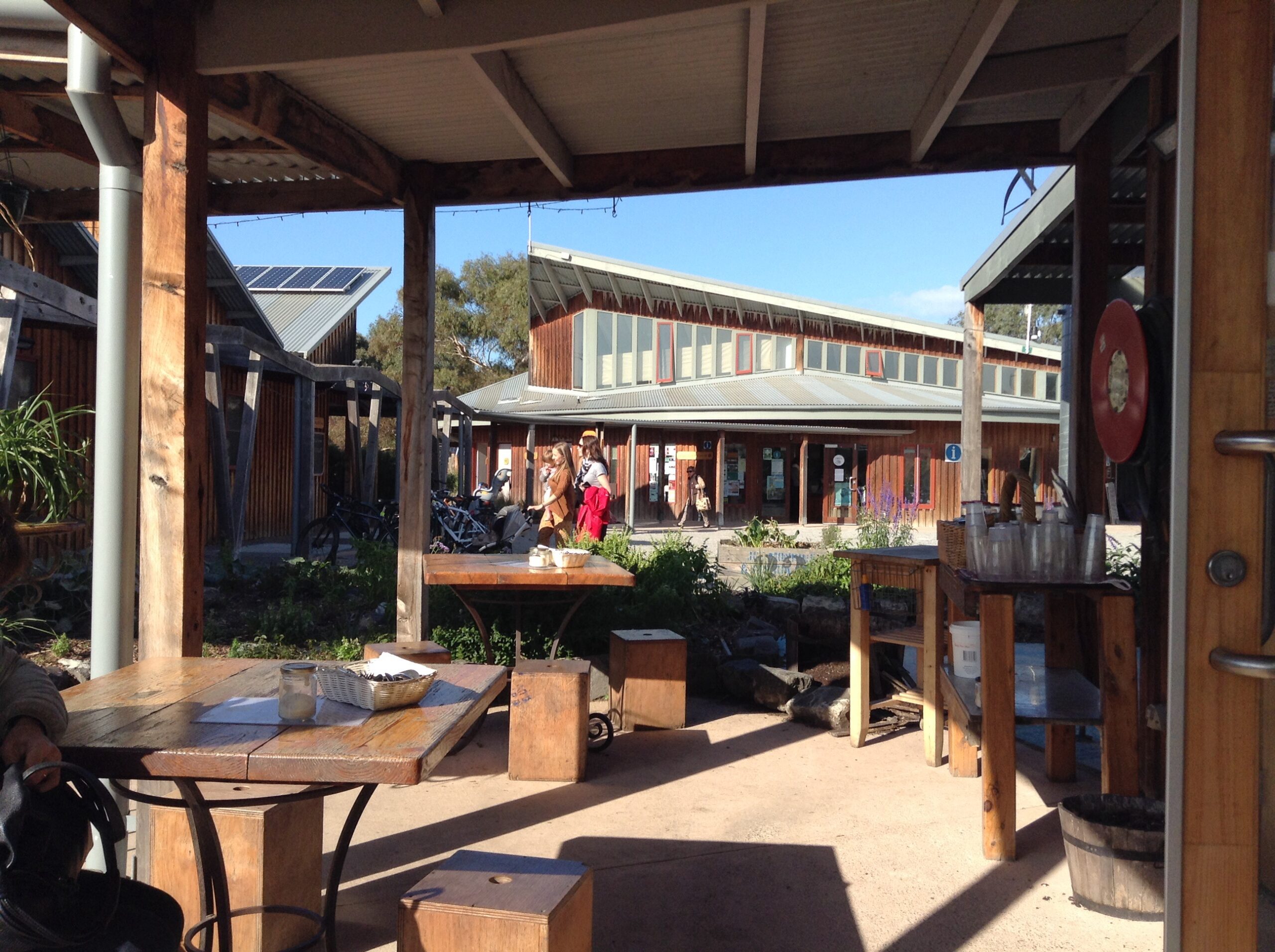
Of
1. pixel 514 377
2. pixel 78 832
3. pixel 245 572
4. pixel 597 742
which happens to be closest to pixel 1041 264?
pixel 597 742

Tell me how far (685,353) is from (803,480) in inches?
227

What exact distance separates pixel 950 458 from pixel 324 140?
21200mm

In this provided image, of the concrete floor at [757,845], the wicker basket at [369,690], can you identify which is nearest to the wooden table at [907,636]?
the concrete floor at [757,845]

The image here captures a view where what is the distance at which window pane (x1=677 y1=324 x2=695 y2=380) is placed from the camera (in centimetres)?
2584

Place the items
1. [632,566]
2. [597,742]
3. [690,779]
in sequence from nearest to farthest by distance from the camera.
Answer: [690,779] < [597,742] < [632,566]

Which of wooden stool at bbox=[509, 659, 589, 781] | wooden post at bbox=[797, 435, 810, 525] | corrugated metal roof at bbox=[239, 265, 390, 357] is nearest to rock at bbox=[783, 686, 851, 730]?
wooden stool at bbox=[509, 659, 589, 781]

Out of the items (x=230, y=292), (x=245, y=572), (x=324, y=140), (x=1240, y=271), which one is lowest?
(x=245, y=572)

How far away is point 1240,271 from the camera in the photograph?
1.46 metres

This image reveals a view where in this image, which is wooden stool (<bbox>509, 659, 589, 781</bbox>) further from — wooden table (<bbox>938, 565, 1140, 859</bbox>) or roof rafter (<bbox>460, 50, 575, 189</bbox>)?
roof rafter (<bbox>460, 50, 575, 189</bbox>)

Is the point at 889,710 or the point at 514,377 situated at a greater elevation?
the point at 514,377

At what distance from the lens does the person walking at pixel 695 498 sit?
74.5 ft

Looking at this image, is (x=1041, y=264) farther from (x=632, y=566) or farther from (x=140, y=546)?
(x=140, y=546)

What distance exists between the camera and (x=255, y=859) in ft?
8.80

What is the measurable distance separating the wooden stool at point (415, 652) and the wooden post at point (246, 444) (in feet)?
19.5
